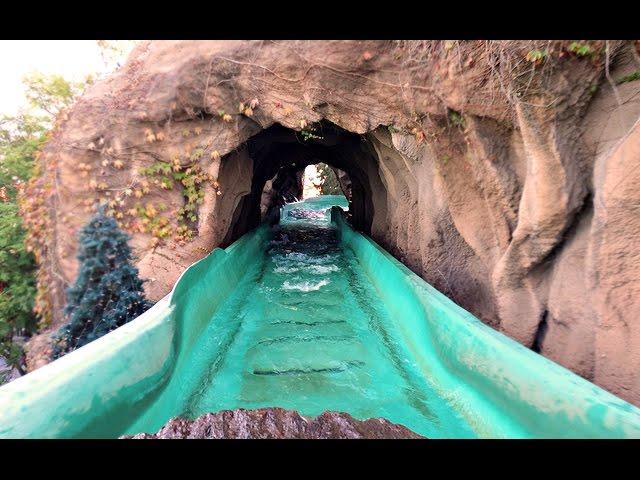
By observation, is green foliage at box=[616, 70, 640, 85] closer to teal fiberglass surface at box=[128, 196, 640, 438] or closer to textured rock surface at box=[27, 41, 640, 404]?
textured rock surface at box=[27, 41, 640, 404]

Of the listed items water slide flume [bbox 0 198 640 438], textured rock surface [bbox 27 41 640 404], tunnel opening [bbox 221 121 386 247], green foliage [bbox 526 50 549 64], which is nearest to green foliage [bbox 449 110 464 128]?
textured rock surface [bbox 27 41 640 404]

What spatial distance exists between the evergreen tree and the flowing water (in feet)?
3.68

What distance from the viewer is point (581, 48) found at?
2.53 metres

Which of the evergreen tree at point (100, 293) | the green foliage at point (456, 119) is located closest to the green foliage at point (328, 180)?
the evergreen tree at point (100, 293)

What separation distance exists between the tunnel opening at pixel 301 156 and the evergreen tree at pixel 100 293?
7.58ft

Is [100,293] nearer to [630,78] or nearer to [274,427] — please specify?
[274,427]

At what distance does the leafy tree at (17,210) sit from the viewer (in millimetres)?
6059

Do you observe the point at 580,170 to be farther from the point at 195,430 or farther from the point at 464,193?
the point at 195,430

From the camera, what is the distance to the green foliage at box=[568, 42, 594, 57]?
2.52m

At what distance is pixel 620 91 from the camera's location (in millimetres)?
2529

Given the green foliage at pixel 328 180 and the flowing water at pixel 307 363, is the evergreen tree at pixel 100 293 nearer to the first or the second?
the flowing water at pixel 307 363

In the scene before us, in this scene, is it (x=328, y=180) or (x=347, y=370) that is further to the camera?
(x=328, y=180)

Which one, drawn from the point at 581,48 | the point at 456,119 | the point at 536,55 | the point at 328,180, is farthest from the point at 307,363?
the point at 328,180

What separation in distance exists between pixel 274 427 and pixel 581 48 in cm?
316
